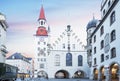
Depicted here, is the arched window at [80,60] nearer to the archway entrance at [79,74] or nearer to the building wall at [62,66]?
the building wall at [62,66]

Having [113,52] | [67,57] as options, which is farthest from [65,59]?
[113,52]

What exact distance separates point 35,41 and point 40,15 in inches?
732

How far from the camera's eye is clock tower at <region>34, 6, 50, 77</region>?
326ft

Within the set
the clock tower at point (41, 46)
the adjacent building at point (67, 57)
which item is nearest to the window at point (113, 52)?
the adjacent building at point (67, 57)

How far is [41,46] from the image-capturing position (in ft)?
363

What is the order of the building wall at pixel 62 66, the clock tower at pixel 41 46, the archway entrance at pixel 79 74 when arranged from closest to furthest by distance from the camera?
the building wall at pixel 62 66
the archway entrance at pixel 79 74
the clock tower at pixel 41 46

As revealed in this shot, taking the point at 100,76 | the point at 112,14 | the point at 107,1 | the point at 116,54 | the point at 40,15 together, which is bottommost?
the point at 100,76

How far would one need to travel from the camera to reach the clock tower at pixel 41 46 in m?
99.3

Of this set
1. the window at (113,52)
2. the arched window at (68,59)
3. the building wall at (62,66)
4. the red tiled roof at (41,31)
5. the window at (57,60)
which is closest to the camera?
the window at (113,52)

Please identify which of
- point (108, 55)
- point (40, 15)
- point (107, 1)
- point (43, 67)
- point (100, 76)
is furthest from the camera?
point (40, 15)

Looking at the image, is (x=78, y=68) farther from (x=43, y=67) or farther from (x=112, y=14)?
(x=112, y=14)

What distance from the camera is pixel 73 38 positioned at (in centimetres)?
9106

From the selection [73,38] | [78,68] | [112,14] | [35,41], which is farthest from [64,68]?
[112,14]

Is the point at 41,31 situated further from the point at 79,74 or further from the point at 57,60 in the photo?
the point at 79,74
